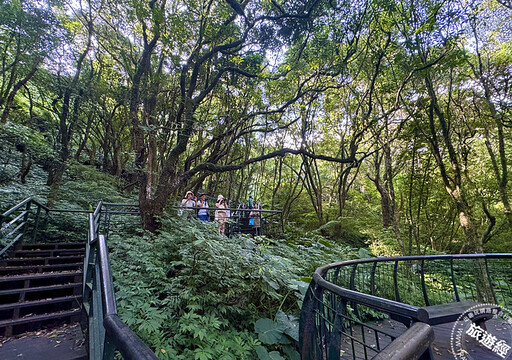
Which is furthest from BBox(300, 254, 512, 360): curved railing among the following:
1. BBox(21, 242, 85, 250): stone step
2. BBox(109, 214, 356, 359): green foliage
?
BBox(21, 242, 85, 250): stone step

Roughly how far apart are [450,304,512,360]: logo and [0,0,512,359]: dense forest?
6.42ft

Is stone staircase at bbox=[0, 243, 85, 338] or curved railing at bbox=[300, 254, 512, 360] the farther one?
stone staircase at bbox=[0, 243, 85, 338]

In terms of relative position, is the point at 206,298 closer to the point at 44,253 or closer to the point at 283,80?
the point at 44,253

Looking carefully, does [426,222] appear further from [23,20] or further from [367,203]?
[23,20]

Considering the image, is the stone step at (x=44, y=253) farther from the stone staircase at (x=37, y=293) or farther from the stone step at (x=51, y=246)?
the stone step at (x=51, y=246)

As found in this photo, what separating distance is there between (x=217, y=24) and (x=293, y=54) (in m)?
2.57

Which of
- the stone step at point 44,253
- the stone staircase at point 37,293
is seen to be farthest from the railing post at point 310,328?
the stone step at point 44,253

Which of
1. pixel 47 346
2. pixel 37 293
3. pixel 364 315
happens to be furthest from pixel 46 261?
pixel 364 315

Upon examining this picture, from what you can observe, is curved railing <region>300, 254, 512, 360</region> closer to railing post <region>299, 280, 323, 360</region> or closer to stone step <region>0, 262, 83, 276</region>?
railing post <region>299, 280, 323, 360</region>

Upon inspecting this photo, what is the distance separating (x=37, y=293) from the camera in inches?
162

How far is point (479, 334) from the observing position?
9.75 ft

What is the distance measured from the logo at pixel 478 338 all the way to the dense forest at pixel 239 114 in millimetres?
1957

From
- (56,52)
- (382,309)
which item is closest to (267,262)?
(382,309)

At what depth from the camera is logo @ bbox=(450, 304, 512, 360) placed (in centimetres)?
261
